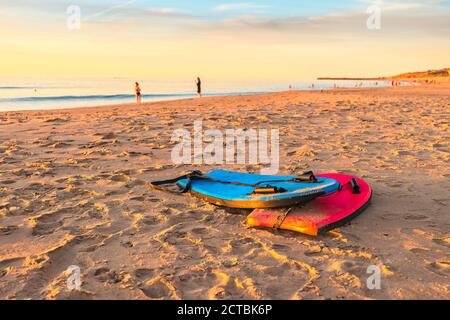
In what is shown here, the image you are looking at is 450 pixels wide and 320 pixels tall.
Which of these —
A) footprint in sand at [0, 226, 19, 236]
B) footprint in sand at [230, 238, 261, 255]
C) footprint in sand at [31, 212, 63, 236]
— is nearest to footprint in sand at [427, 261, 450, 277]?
footprint in sand at [230, 238, 261, 255]

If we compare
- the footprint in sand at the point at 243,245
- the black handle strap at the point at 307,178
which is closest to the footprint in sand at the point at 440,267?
the footprint in sand at the point at 243,245

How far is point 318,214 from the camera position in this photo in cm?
364

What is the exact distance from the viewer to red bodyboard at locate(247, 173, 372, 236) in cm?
353

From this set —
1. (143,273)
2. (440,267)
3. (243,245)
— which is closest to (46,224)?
(143,273)

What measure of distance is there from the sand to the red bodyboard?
80 millimetres

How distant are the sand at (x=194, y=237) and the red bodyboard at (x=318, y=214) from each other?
0.26 feet

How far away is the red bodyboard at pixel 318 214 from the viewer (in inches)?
139

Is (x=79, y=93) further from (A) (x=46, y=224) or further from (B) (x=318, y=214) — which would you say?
(B) (x=318, y=214)

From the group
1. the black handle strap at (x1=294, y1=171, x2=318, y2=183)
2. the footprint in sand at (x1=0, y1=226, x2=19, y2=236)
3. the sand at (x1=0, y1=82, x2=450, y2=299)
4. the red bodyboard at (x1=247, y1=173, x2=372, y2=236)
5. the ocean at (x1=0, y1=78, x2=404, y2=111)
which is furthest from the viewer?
the ocean at (x1=0, y1=78, x2=404, y2=111)

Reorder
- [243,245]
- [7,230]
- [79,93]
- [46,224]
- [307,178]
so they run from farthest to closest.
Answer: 1. [79,93]
2. [307,178]
3. [46,224]
4. [7,230]
5. [243,245]

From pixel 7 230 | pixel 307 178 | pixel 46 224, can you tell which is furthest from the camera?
pixel 307 178

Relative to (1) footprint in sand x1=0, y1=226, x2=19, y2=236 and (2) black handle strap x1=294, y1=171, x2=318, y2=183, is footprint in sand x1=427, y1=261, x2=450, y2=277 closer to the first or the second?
(2) black handle strap x1=294, y1=171, x2=318, y2=183

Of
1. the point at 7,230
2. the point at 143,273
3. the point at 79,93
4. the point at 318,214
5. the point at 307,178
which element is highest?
the point at 79,93

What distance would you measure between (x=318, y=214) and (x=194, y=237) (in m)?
1.14
